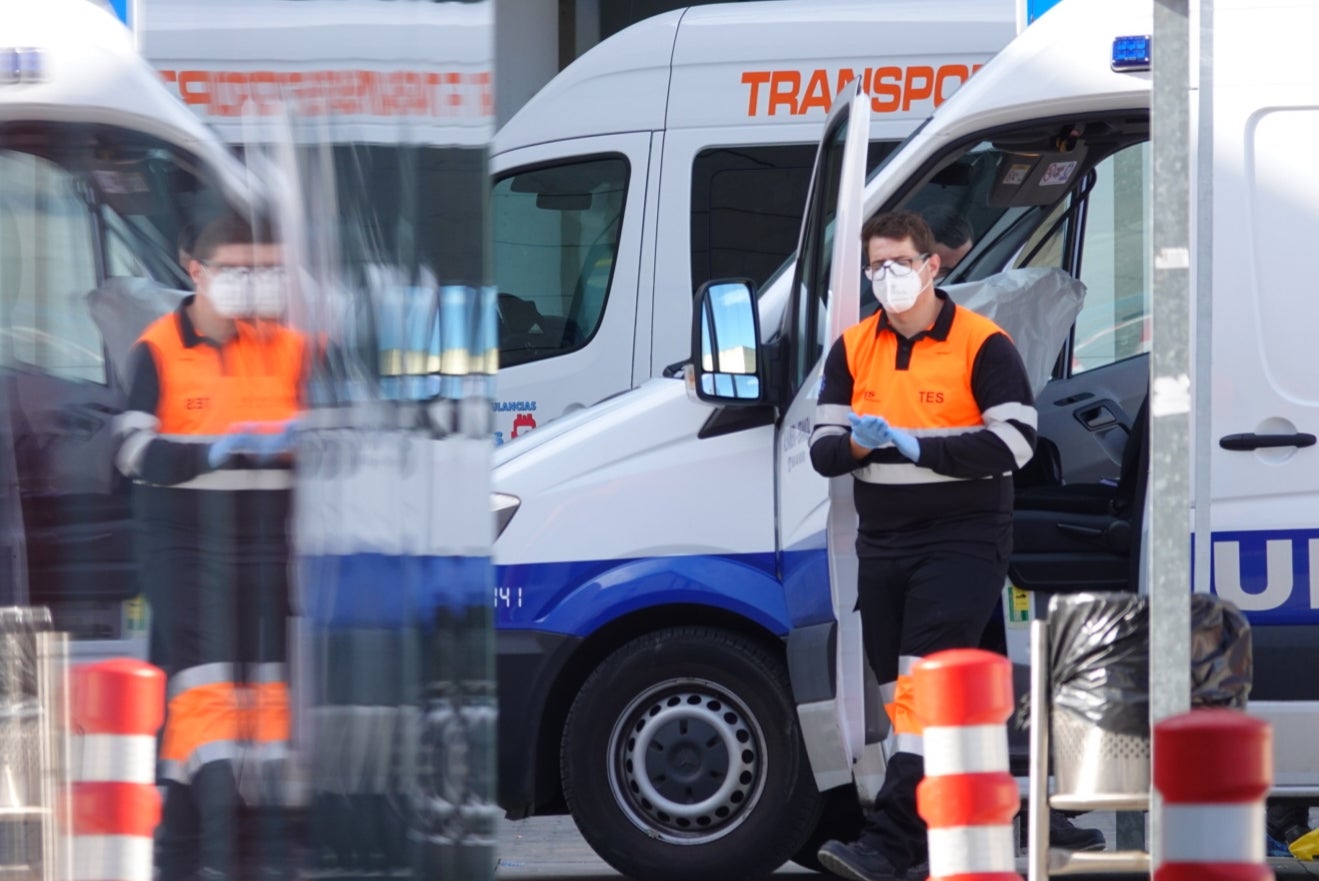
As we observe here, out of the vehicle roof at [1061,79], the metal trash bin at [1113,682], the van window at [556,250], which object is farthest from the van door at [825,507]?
the van window at [556,250]

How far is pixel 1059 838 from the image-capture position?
19.4 feet

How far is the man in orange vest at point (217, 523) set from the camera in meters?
3.00

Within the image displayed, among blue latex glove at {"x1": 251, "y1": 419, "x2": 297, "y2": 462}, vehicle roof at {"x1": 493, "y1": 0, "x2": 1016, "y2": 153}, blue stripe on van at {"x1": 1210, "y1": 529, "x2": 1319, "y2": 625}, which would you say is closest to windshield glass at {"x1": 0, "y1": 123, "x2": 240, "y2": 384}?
blue latex glove at {"x1": 251, "y1": 419, "x2": 297, "y2": 462}

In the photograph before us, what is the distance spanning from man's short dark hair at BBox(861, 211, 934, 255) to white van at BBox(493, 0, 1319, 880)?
0.12m

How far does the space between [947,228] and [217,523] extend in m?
3.22

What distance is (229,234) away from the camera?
303 centimetres

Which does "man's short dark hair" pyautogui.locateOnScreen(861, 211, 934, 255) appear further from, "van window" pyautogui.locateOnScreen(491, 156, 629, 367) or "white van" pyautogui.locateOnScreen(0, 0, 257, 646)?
"van window" pyautogui.locateOnScreen(491, 156, 629, 367)

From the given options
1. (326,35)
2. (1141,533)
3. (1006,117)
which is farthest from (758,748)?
(326,35)

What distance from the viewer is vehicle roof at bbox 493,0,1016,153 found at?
8539 millimetres

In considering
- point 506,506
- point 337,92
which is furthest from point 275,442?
point 506,506

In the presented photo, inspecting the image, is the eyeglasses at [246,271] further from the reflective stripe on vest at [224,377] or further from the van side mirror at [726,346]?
the van side mirror at [726,346]

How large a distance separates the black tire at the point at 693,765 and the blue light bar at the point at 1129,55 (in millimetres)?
1840

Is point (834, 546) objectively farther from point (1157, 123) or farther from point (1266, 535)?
point (1157, 123)

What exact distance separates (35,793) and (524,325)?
20.0ft
